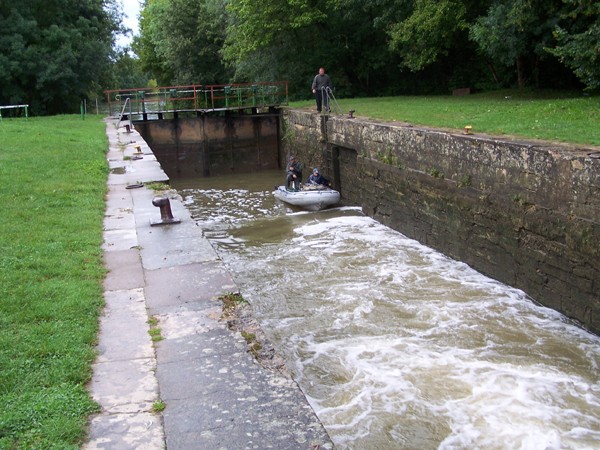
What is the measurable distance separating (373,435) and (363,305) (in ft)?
11.9

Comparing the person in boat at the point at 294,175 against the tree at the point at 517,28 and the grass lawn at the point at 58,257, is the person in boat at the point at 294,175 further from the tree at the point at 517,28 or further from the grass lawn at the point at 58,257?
the tree at the point at 517,28

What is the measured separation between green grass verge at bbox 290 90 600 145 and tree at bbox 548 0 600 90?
781mm

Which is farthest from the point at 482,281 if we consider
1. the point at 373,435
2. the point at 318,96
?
the point at 318,96

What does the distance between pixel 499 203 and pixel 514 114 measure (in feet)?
16.6

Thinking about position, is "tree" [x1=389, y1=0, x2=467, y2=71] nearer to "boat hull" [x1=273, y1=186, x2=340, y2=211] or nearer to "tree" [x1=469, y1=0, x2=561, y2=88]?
"tree" [x1=469, y1=0, x2=561, y2=88]

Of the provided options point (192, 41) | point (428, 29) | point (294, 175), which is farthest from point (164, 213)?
point (192, 41)

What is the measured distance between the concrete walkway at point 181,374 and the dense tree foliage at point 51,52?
1153 inches

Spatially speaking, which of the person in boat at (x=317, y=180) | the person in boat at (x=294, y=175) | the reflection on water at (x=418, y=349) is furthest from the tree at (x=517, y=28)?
the reflection on water at (x=418, y=349)

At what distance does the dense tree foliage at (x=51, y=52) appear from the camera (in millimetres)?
33219

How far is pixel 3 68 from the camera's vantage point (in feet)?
105

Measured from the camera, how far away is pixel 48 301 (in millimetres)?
5840

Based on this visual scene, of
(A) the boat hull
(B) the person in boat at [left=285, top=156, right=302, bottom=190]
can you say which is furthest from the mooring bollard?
(B) the person in boat at [left=285, top=156, right=302, bottom=190]

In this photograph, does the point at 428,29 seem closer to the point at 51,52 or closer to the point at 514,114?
the point at 514,114

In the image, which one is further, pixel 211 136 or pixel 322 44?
pixel 322 44
